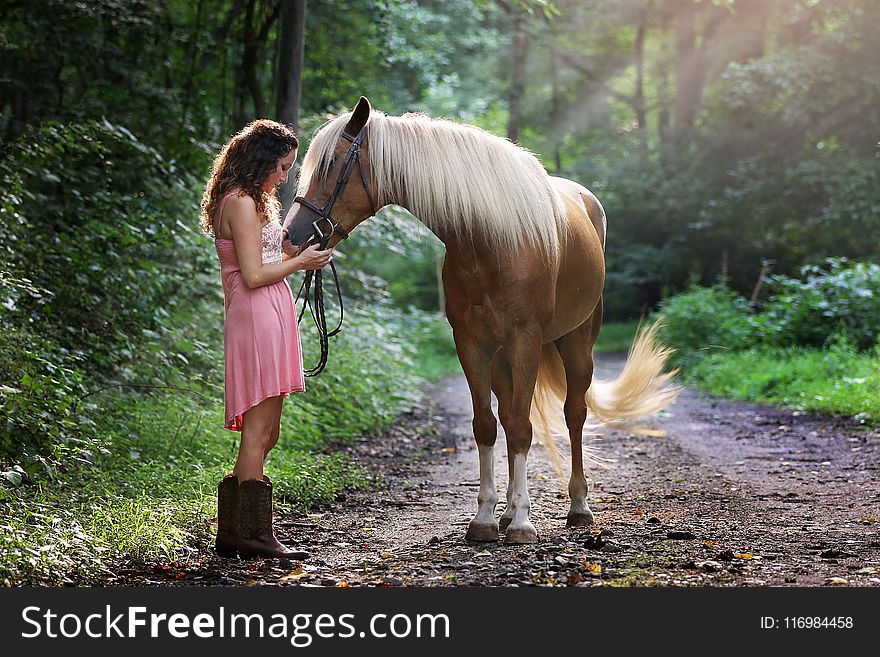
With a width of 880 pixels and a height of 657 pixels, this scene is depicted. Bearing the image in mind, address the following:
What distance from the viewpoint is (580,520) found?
500 centimetres

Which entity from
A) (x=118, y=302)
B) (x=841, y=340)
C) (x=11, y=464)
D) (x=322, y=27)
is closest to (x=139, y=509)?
(x=11, y=464)

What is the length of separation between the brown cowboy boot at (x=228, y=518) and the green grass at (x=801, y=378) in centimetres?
623

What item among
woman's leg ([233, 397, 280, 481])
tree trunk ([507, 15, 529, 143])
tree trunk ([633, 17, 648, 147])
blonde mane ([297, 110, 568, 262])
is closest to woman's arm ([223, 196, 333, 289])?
blonde mane ([297, 110, 568, 262])

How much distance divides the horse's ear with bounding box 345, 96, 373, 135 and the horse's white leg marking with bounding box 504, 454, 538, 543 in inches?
70.1

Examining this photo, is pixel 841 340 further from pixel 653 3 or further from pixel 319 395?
pixel 653 3

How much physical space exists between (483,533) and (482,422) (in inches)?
23.1

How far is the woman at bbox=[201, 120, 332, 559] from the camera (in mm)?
4035

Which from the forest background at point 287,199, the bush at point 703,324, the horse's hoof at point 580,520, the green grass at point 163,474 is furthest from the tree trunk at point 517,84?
the horse's hoof at point 580,520

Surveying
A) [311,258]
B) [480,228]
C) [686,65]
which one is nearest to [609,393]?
[480,228]

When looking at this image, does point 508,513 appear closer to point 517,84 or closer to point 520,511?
point 520,511

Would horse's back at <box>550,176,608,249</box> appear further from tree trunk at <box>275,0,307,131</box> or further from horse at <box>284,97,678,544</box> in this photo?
tree trunk at <box>275,0,307,131</box>

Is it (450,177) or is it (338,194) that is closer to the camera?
(338,194)

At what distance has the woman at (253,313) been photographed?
4035 millimetres

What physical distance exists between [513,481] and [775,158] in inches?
746
